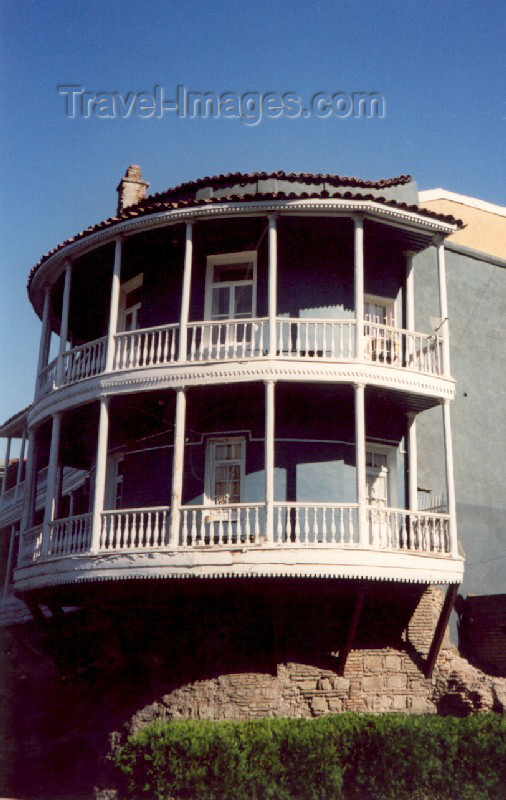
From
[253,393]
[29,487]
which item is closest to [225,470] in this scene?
[253,393]

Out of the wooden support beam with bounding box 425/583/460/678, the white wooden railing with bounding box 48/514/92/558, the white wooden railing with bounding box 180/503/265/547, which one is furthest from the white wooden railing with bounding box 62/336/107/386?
the wooden support beam with bounding box 425/583/460/678

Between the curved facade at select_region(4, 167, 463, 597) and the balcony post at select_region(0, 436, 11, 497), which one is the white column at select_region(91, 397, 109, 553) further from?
the balcony post at select_region(0, 436, 11, 497)

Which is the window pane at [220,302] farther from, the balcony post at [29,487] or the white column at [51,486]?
the balcony post at [29,487]

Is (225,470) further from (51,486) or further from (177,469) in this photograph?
(51,486)

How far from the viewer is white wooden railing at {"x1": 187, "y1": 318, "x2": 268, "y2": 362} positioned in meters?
17.7

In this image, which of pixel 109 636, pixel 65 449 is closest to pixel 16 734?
pixel 109 636

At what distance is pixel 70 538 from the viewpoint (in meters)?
18.1

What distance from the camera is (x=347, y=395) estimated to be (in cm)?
1869

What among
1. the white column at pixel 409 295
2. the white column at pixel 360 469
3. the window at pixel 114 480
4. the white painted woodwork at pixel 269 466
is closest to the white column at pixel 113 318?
the window at pixel 114 480

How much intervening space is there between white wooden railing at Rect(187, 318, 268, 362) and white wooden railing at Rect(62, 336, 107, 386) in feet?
6.26

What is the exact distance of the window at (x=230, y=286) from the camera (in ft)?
64.5

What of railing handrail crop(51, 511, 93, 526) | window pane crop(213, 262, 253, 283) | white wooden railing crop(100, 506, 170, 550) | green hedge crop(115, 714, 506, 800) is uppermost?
window pane crop(213, 262, 253, 283)

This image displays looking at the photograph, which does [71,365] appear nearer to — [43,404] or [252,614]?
→ [43,404]

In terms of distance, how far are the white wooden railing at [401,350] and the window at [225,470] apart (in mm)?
3426
